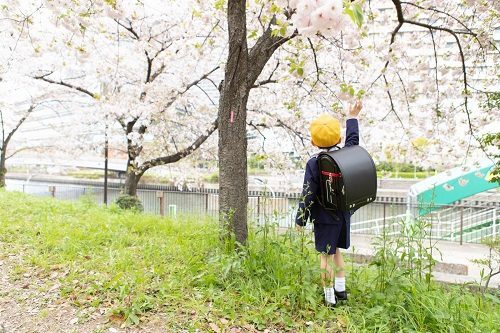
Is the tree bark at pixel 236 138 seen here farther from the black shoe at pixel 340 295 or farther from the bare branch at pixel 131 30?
the bare branch at pixel 131 30

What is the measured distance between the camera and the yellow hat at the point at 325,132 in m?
2.87

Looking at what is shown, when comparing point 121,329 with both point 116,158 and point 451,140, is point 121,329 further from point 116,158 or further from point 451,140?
point 116,158

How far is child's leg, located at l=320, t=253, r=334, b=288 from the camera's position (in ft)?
9.33

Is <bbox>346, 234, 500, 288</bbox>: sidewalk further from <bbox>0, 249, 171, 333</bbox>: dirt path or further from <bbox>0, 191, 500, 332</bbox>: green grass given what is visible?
<bbox>0, 249, 171, 333</bbox>: dirt path

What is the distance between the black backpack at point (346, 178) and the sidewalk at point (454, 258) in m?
2.59

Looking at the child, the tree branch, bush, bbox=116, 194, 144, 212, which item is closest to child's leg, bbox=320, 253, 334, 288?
the child

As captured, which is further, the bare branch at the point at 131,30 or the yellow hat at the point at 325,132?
the bare branch at the point at 131,30

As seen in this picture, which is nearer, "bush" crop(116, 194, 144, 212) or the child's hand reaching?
the child's hand reaching

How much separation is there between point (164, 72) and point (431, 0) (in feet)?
21.7

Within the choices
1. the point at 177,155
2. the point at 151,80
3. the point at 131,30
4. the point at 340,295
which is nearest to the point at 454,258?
the point at 340,295

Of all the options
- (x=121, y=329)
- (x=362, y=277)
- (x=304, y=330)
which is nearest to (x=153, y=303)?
(x=121, y=329)

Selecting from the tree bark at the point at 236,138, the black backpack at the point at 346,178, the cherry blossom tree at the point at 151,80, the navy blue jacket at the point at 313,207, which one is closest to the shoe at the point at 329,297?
the navy blue jacket at the point at 313,207

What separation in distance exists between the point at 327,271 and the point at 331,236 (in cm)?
27

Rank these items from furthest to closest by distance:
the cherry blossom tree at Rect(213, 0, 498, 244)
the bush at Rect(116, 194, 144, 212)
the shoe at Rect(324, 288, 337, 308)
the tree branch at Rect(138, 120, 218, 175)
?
1. the tree branch at Rect(138, 120, 218, 175)
2. the bush at Rect(116, 194, 144, 212)
3. the shoe at Rect(324, 288, 337, 308)
4. the cherry blossom tree at Rect(213, 0, 498, 244)
